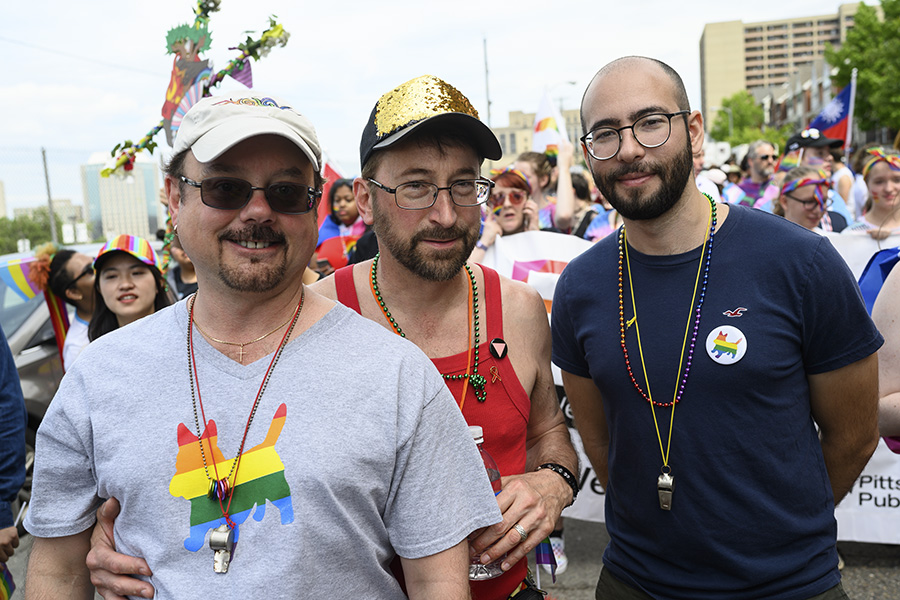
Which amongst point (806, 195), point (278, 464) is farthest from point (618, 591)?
point (806, 195)

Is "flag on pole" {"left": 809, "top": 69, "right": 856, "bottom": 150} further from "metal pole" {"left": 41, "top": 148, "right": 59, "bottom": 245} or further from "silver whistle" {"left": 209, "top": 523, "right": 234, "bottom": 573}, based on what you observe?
"metal pole" {"left": 41, "top": 148, "right": 59, "bottom": 245}

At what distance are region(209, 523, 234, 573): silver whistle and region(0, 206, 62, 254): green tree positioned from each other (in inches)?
453

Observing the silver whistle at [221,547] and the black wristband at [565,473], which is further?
the black wristband at [565,473]

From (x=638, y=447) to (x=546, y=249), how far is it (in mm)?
2722

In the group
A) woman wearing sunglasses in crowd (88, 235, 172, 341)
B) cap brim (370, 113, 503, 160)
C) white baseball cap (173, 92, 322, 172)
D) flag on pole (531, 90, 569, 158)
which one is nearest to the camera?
white baseball cap (173, 92, 322, 172)

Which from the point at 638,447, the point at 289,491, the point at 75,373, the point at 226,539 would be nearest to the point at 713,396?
the point at 638,447

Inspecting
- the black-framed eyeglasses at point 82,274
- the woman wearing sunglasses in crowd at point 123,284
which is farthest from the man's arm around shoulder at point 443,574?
the black-framed eyeglasses at point 82,274

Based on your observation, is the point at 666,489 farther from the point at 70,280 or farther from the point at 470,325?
the point at 70,280

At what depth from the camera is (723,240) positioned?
2189mm

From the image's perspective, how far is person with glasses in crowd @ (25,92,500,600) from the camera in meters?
1.51

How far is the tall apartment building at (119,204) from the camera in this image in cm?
1000

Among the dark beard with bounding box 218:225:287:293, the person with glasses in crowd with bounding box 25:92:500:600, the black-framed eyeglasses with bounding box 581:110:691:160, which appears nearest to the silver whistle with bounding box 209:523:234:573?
the person with glasses in crowd with bounding box 25:92:500:600

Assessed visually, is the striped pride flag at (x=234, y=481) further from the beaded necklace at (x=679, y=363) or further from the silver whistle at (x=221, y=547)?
the beaded necklace at (x=679, y=363)

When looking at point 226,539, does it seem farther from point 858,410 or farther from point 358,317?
point 858,410
